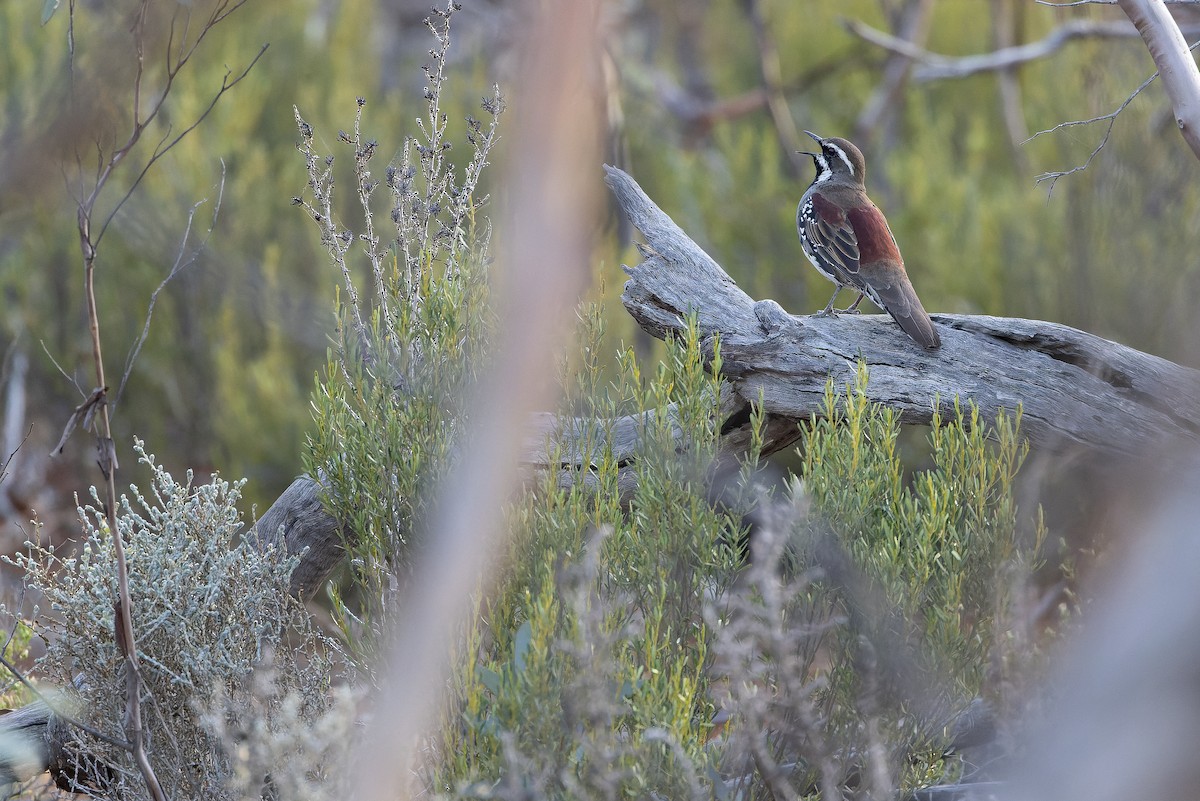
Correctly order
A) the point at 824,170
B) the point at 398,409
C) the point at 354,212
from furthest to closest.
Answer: the point at 354,212, the point at 824,170, the point at 398,409

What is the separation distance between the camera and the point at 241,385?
728 centimetres

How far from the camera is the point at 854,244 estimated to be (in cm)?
368

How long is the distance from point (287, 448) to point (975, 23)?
27.0 feet

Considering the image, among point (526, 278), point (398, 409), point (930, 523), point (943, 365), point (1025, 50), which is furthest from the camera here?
point (1025, 50)

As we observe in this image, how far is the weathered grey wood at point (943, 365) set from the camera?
3.15 meters

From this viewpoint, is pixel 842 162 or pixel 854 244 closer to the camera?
pixel 854 244

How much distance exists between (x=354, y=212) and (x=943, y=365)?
5.32 metres

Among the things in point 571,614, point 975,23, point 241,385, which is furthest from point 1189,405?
point 975,23

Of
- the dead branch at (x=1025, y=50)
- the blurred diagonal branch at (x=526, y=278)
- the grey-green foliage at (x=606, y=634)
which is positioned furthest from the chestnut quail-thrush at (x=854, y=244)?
the dead branch at (x=1025, y=50)

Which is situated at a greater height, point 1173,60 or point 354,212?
point 354,212

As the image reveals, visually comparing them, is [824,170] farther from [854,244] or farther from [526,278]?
[526,278]

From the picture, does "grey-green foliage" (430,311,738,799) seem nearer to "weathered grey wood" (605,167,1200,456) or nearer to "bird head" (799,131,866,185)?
"weathered grey wood" (605,167,1200,456)

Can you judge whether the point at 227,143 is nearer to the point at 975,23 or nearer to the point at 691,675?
the point at 691,675

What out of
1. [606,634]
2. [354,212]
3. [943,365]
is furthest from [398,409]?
[354,212]
